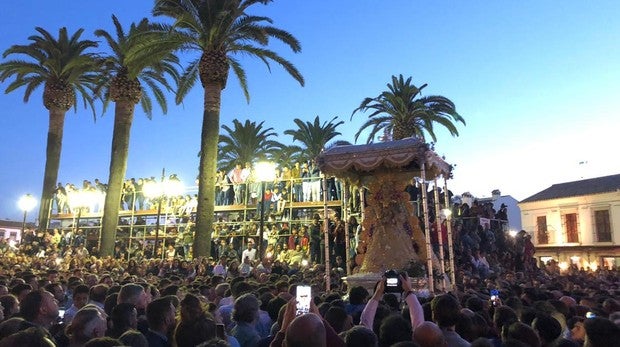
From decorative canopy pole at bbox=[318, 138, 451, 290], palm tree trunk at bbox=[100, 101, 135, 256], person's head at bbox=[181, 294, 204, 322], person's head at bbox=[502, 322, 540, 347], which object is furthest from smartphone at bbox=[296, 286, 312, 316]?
palm tree trunk at bbox=[100, 101, 135, 256]

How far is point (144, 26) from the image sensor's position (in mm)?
22031

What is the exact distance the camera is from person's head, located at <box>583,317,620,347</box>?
368 cm

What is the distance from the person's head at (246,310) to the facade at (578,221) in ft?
127

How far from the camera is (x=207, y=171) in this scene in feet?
58.4

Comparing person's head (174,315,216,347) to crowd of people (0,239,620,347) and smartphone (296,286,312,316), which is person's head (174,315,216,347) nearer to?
crowd of people (0,239,620,347)

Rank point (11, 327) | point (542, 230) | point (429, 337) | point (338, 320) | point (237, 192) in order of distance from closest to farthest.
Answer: point (429, 337)
point (11, 327)
point (338, 320)
point (237, 192)
point (542, 230)

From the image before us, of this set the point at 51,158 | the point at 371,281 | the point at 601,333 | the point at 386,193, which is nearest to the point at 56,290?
the point at 371,281

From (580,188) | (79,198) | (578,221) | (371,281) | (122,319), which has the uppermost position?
(580,188)

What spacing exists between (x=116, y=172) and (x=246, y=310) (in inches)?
732

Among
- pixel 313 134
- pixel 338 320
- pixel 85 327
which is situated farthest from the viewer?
pixel 313 134

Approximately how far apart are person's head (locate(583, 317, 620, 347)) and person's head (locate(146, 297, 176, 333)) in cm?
353

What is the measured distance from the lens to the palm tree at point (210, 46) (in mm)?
17531

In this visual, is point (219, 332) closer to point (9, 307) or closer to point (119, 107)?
point (9, 307)

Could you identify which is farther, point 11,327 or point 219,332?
point 219,332
